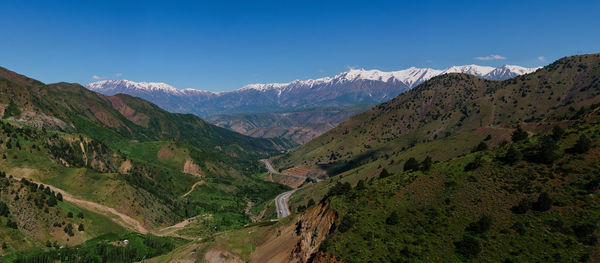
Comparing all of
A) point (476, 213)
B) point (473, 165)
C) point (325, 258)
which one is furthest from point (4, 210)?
point (473, 165)

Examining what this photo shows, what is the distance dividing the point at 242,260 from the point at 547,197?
67184mm

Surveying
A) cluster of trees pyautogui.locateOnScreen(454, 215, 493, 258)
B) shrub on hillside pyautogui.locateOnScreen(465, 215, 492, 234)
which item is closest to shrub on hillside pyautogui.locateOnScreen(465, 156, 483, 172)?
cluster of trees pyautogui.locateOnScreen(454, 215, 493, 258)

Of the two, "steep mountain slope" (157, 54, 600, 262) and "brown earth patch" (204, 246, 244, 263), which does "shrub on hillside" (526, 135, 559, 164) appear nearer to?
"steep mountain slope" (157, 54, 600, 262)

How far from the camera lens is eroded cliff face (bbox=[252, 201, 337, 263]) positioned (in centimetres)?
6406

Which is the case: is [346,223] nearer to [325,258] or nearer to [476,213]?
[325,258]

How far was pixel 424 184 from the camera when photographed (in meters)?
67.2

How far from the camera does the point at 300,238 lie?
72375 mm

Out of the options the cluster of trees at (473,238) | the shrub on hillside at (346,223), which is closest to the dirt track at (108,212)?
the shrub on hillside at (346,223)

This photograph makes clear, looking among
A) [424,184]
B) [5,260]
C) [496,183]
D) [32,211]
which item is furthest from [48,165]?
[496,183]

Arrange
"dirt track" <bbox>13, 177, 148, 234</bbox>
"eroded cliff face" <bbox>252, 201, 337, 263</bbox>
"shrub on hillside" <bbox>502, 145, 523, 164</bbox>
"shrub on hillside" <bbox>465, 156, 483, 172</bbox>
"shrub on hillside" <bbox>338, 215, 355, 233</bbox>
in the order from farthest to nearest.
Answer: "dirt track" <bbox>13, 177, 148, 234</bbox>
"shrub on hillside" <bbox>465, 156, 483, 172</bbox>
"eroded cliff face" <bbox>252, 201, 337, 263</bbox>
"shrub on hillside" <bbox>502, 145, 523, 164</bbox>
"shrub on hillside" <bbox>338, 215, 355, 233</bbox>

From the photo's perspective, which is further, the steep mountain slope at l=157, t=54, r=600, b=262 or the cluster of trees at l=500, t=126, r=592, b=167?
the cluster of trees at l=500, t=126, r=592, b=167

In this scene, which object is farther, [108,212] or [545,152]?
[108,212]

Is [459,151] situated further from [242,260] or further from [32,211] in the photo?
[32,211]

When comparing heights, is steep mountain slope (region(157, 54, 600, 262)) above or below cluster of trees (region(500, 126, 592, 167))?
below
